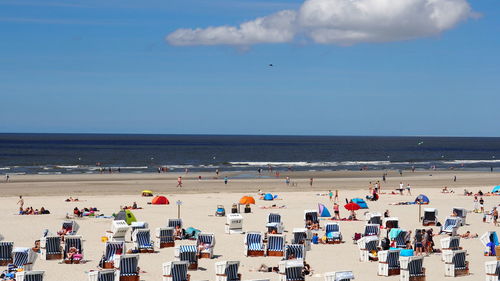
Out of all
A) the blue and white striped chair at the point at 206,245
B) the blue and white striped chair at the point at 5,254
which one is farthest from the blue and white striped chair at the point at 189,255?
the blue and white striped chair at the point at 5,254

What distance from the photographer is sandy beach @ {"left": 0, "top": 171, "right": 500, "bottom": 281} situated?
22.1m

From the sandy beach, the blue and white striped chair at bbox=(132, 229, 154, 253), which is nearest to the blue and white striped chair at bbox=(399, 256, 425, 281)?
the sandy beach

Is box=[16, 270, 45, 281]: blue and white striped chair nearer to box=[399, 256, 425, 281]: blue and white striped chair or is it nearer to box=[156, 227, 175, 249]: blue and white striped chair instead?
box=[156, 227, 175, 249]: blue and white striped chair

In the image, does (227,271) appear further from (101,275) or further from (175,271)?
(101,275)

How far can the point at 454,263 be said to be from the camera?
20.6 meters

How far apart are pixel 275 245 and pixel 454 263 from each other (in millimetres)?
6235

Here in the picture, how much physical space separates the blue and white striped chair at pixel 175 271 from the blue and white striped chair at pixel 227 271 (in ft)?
2.86

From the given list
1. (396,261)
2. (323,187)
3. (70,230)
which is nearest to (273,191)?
(323,187)

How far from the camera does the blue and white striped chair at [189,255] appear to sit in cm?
2144

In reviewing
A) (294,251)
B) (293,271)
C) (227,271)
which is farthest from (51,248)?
(293,271)

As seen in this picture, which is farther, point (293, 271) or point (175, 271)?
point (293, 271)

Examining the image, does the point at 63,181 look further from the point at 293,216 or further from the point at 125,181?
the point at 293,216

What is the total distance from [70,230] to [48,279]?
8.19 m

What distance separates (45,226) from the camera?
31.2m
